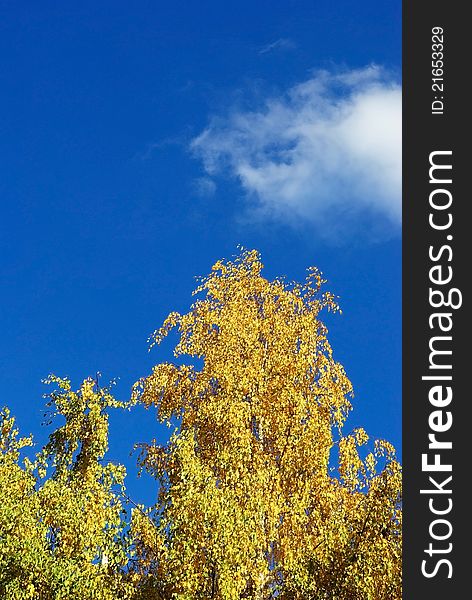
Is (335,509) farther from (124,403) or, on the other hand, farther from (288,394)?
(124,403)

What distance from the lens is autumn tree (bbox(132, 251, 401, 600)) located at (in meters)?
12.6

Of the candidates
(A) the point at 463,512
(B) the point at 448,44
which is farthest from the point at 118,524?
(B) the point at 448,44

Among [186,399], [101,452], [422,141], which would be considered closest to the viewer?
[422,141]

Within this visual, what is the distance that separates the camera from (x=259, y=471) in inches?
615

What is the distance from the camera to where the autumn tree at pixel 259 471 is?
497 inches

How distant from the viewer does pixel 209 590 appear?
12.7 metres

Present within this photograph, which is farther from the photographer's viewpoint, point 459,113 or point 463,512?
point 459,113

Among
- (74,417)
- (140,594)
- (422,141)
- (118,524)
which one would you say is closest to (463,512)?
(422,141)

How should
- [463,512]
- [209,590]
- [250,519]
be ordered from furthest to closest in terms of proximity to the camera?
[250,519] < [209,590] < [463,512]

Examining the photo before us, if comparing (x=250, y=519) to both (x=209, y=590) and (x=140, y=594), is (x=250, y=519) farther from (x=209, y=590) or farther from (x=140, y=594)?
(x=140, y=594)

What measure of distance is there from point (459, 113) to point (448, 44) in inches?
40.4

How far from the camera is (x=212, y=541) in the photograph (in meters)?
12.7

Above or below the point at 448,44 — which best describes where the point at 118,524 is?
below

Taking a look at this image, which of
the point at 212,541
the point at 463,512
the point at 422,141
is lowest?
the point at 463,512
